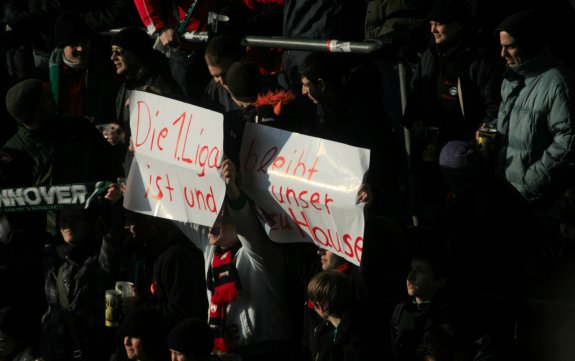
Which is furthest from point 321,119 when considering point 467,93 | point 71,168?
point 71,168

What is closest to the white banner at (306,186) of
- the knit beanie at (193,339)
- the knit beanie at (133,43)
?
the knit beanie at (193,339)

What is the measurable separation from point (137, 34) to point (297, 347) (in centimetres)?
260

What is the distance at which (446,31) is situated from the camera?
836 centimetres

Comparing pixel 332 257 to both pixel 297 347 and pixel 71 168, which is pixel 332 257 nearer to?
pixel 297 347

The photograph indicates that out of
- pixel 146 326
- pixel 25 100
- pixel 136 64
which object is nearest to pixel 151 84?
pixel 136 64

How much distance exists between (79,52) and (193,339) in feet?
10.9

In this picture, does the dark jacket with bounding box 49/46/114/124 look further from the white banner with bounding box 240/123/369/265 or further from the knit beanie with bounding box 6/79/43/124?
the white banner with bounding box 240/123/369/265

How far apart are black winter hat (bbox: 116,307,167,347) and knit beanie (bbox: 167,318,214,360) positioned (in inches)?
15.4

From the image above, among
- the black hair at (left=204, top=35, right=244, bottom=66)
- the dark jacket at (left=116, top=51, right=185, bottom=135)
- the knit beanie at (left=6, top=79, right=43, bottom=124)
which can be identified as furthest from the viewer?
the dark jacket at (left=116, top=51, right=185, bottom=135)

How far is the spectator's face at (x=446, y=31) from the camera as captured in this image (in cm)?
834

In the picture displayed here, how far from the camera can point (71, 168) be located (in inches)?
349

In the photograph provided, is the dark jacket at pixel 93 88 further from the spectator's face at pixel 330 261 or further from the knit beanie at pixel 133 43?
the spectator's face at pixel 330 261

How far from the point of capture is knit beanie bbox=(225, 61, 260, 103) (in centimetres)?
817

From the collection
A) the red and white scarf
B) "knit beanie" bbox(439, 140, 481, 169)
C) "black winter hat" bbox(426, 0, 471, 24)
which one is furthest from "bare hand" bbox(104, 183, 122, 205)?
"black winter hat" bbox(426, 0, 471, 24)
